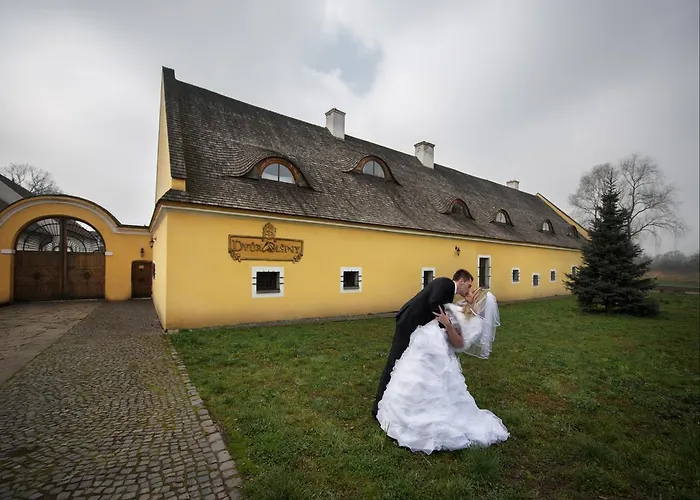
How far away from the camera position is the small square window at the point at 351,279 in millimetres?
12523

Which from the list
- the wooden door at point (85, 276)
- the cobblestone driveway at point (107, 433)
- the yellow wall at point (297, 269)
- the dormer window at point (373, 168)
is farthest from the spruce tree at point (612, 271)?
the wooden door at point (85, 276)

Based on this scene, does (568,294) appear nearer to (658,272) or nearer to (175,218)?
(658,272)

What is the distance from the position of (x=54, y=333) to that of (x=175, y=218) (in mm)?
4326

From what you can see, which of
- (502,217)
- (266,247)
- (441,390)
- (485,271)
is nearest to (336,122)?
(266,247)

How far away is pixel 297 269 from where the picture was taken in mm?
11242

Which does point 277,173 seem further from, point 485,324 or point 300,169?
point 485,324

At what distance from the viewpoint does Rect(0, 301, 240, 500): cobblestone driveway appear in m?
2.91

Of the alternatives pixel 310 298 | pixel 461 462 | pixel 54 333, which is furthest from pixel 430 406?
pixel 54 333

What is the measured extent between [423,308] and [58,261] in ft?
59.1

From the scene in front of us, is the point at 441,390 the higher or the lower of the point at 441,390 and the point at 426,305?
the lower

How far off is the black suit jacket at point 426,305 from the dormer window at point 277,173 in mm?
9204

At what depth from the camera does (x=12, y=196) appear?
26234mm

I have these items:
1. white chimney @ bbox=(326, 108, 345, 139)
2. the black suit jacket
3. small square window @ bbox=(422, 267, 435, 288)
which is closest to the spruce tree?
small square window @ bbox=(422, 267, 435, 288)

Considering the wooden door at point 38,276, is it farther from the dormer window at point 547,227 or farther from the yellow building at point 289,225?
the dormer window at point 547,227
